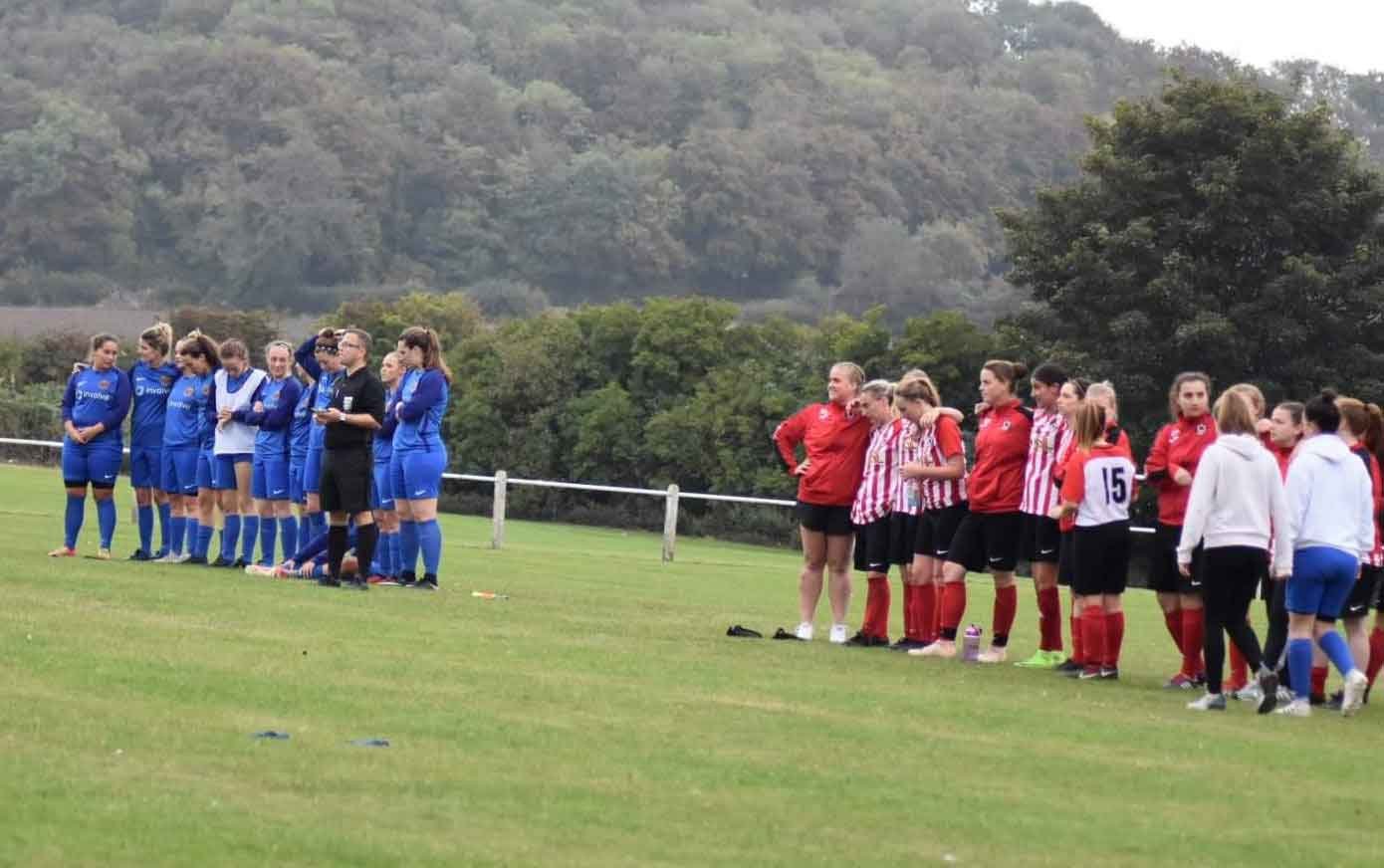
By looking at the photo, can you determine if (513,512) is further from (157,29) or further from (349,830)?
(157,29)

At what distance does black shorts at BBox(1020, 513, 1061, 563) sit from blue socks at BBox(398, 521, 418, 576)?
18.0 ft

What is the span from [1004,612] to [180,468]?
25.1 feet

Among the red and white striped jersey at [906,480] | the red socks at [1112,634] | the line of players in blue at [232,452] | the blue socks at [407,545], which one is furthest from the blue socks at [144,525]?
the red socks at [1112,634]

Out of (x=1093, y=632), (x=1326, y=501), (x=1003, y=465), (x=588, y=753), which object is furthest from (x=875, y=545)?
(x=588, y=753)

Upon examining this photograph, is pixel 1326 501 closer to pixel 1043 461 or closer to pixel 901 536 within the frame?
pixel 1043 461

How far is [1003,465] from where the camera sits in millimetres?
15008

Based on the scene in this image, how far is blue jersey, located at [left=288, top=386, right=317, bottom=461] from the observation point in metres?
18.7

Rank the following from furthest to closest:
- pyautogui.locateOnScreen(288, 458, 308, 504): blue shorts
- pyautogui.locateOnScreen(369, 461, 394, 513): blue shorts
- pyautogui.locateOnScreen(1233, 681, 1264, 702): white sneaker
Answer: pyautogui.locateOnScreen(288, 458, 308, 504): blue shorts, pyautogui.locateOnScreen(369, 461, 394, 513): blue shorts, pyautogui.locateOnScreen(1233, 681, 1264, 702): white sneaker

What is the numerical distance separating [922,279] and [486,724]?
113m

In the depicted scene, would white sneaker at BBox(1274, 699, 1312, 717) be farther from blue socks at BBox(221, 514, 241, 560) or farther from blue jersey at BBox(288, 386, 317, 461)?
blue socks at BBox(221, 514, 241, 560)

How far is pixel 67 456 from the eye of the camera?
1941cm

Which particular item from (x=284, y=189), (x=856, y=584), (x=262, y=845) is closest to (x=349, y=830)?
(x=262, y=845)

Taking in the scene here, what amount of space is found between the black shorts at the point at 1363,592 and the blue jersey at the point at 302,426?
8782mm

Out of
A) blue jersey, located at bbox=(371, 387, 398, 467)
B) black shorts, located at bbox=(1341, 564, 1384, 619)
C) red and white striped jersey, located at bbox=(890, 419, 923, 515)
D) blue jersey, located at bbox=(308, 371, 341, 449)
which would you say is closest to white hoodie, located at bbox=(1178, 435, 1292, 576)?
black shorts, located at bbox=(1341, 564, 1384, 619)
